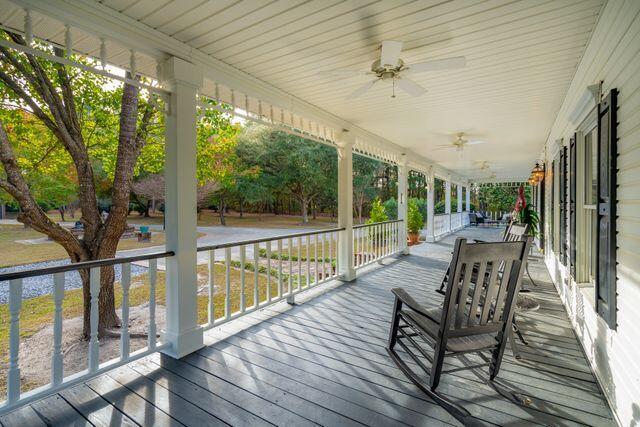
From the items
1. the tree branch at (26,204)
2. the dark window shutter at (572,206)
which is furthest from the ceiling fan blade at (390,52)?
the tree branch at (26,204)

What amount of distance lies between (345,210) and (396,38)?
9.80 feet

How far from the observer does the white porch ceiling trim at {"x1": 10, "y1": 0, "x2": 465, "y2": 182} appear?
6.55ft

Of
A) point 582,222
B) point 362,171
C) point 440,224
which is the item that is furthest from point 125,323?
point 362,171

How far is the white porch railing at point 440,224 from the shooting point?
35.7 feet

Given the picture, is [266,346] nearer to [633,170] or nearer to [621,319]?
[621,319]

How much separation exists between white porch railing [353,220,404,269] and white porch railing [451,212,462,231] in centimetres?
674

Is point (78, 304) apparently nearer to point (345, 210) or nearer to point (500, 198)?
point (345, 210)

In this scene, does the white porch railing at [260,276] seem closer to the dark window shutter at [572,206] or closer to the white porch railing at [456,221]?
the dark window shutter at [572,206]

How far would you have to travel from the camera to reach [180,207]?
2646 millimetres

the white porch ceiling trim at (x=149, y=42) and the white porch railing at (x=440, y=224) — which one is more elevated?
the white porch ceiling trim at (x=149, y=42)

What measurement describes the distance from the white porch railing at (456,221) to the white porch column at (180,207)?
40.7 feet

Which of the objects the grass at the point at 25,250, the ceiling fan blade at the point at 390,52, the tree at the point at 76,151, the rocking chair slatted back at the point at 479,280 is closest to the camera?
the rocking chair slatted back at the point at 479,280

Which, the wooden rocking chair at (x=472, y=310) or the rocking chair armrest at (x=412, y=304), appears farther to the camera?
the rocking chair armrest at (x=412, y=304)

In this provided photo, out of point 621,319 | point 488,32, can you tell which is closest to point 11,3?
point 488,32
